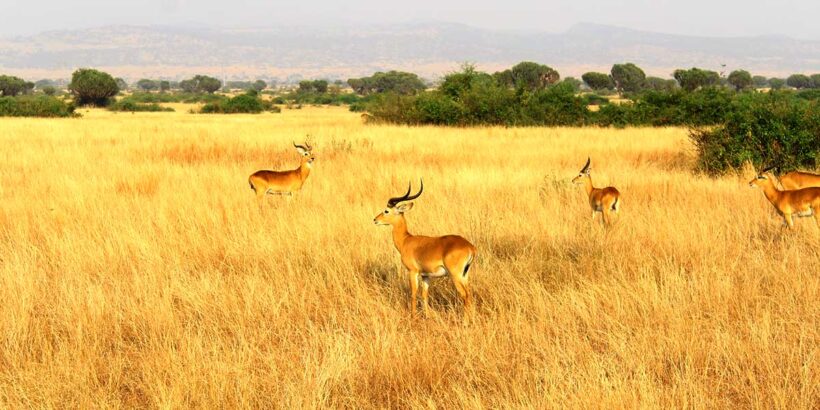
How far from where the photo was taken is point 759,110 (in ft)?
47.6

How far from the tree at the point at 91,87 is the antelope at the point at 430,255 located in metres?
76.3

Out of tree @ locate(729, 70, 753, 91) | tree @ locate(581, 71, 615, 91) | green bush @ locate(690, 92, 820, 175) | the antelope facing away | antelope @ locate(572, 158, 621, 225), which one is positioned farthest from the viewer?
tree @ locate(581, 71, 615, 91)

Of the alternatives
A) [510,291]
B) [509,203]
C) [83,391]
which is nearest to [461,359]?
[510,291]

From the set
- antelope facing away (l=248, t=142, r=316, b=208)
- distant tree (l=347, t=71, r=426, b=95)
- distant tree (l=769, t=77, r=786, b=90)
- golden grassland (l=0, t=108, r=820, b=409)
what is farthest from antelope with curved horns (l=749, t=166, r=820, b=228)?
distant tree (l=769, t=77, r=786, b=90)

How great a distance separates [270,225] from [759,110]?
11322mm

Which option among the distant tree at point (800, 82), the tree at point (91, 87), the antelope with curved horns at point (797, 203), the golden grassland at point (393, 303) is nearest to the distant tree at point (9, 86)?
the tree at point (91, 87)

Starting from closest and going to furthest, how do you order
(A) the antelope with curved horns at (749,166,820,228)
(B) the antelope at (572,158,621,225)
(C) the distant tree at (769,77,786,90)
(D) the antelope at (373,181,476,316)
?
1. (D) the antelope at (373,181,476,316)
2. (A) the antelope with curved horns at (749,166,820,228)
3. (B) the antelope at (572,158,621,225)
4. (C) the distant tree at (769,77,786,90)

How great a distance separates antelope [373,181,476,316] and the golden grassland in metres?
0.29

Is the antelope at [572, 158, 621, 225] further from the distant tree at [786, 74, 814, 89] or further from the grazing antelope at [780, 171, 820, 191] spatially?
the distant tree at [786, 74, 814, 89]

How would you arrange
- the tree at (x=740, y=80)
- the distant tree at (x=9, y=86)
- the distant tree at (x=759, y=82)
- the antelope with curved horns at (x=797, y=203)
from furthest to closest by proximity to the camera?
the distant tree at (x=759, y=82)
the tree at (x=740, y=80)
the distant tree at (x=9, y=86)
the antelope with curved horns at (x=797, y=203)

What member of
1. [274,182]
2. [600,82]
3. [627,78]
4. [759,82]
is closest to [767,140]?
[274,182]

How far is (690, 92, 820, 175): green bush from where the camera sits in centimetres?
1373

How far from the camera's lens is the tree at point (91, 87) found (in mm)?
72562

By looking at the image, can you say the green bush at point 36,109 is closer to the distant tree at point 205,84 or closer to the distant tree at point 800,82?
the distant tree at point 205,84
